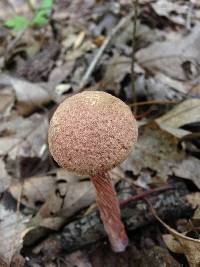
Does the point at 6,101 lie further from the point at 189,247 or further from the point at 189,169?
the point at 189,247

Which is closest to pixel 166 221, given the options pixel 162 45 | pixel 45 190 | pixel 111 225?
pixel 111 225

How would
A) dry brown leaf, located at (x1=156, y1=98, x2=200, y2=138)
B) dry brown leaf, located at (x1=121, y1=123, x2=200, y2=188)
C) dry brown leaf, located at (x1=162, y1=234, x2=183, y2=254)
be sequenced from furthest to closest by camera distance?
dry brown leaf, located at (x1=156, y1=98, x2=200, y2=138) < dry brown leaf, located at (x1=121, y1=123, x2=200, y2=188) < dry brown leaf, located at (x1=162, y1=234, x2=183, y2=254)

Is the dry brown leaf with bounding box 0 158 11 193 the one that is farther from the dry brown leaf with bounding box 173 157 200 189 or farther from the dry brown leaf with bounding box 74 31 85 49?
the dry brown leaf with bounding box 74 31 85 49

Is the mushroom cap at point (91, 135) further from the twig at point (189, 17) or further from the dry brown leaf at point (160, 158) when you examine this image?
the twig at point (189, 17)

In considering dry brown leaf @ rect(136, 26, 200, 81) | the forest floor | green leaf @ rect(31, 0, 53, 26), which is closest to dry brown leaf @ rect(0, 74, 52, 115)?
the forest floor

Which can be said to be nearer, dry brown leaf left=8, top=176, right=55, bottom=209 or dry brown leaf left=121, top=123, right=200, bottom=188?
dry brown leaf left=121, top=123, right=200, bottom=188

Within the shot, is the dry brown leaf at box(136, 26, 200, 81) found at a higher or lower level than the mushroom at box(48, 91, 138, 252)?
lower

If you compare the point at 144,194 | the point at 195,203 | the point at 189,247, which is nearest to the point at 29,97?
the point at 144,194

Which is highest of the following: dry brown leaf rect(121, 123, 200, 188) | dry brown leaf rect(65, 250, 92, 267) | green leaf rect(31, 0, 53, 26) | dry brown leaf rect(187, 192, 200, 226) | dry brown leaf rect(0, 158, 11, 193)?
green leaf rect(31, 0, 53, 26)
